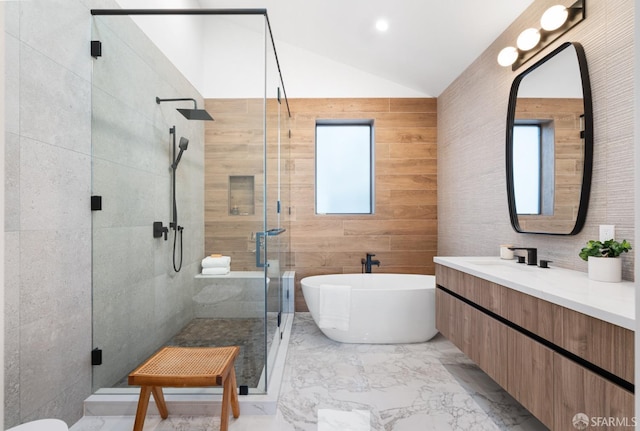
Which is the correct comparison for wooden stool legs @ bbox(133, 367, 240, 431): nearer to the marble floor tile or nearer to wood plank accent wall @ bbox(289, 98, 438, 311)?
the marble floor tile

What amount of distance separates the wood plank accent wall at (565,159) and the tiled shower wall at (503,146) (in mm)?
74

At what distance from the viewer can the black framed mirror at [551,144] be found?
1.74 meters

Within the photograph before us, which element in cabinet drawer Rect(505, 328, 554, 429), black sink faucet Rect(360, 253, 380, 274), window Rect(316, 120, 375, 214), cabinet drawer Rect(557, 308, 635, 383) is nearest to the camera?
cabinet drawer Rect(557, 308, 635, 383)

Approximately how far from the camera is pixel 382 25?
2.80 metres

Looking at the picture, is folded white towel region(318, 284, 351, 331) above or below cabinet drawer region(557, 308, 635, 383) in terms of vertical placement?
below

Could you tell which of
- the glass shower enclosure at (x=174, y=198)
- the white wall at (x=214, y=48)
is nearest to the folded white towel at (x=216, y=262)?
the glass shower enclosure at (x=174, y=198)

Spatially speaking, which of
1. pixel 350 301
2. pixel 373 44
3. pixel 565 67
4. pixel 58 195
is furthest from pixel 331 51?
pixel 58 195

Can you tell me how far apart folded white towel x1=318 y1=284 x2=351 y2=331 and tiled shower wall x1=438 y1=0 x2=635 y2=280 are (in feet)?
3.86

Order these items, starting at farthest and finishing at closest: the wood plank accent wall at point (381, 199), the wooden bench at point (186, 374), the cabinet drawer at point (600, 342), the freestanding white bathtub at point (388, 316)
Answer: the wood plank accent wall at point (381, 199), the freestanding white bathtub at point (388, 316), the wooden bench at point (186, 374), the cabinet drawer at point (600, 342)

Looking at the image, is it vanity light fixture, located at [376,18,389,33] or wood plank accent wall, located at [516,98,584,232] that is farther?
vanity light fixture, located at [376,18,389,33]

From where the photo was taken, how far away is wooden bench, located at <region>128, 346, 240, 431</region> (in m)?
1.49

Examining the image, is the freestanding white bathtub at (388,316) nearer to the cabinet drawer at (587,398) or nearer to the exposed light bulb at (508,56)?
the cabinet drawer at (587,398)

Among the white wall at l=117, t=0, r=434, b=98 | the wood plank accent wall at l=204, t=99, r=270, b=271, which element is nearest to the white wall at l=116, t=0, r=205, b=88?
the white wall at l=117, t=0, r=434, b=98

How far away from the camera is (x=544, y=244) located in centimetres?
209
